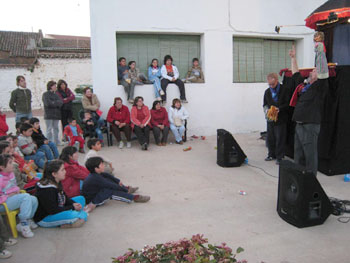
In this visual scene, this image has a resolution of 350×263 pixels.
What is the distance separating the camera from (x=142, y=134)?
→ 7664mm

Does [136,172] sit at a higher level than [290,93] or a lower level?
lower

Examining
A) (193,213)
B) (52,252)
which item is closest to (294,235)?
(193,213)

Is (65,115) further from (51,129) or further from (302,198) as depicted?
(302,198)

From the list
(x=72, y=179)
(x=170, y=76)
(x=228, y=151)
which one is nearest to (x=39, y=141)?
(x=72, y=179)

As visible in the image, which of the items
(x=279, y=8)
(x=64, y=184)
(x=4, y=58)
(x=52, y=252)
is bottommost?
(x=52, y=252)

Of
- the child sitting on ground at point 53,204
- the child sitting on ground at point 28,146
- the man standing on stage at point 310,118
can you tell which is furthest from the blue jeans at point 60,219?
the man standing on stage at point 310,118

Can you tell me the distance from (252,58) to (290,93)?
411 cm

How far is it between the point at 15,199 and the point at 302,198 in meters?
3.24

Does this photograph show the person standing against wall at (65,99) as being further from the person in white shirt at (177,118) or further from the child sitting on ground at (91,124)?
the person in white shirt at (177,118)

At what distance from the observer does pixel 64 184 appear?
4.24 m

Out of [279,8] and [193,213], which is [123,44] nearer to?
[279,8]

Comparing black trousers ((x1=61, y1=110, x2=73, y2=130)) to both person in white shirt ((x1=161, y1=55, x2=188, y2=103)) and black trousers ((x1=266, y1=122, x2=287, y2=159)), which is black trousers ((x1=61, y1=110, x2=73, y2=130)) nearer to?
person in white shirt ((x1=161, y1=55, x2=188, y2=103))

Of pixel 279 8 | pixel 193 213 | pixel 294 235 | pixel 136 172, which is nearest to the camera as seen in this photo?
pixel 294 235

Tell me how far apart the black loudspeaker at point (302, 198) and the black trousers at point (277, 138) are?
2.57m
